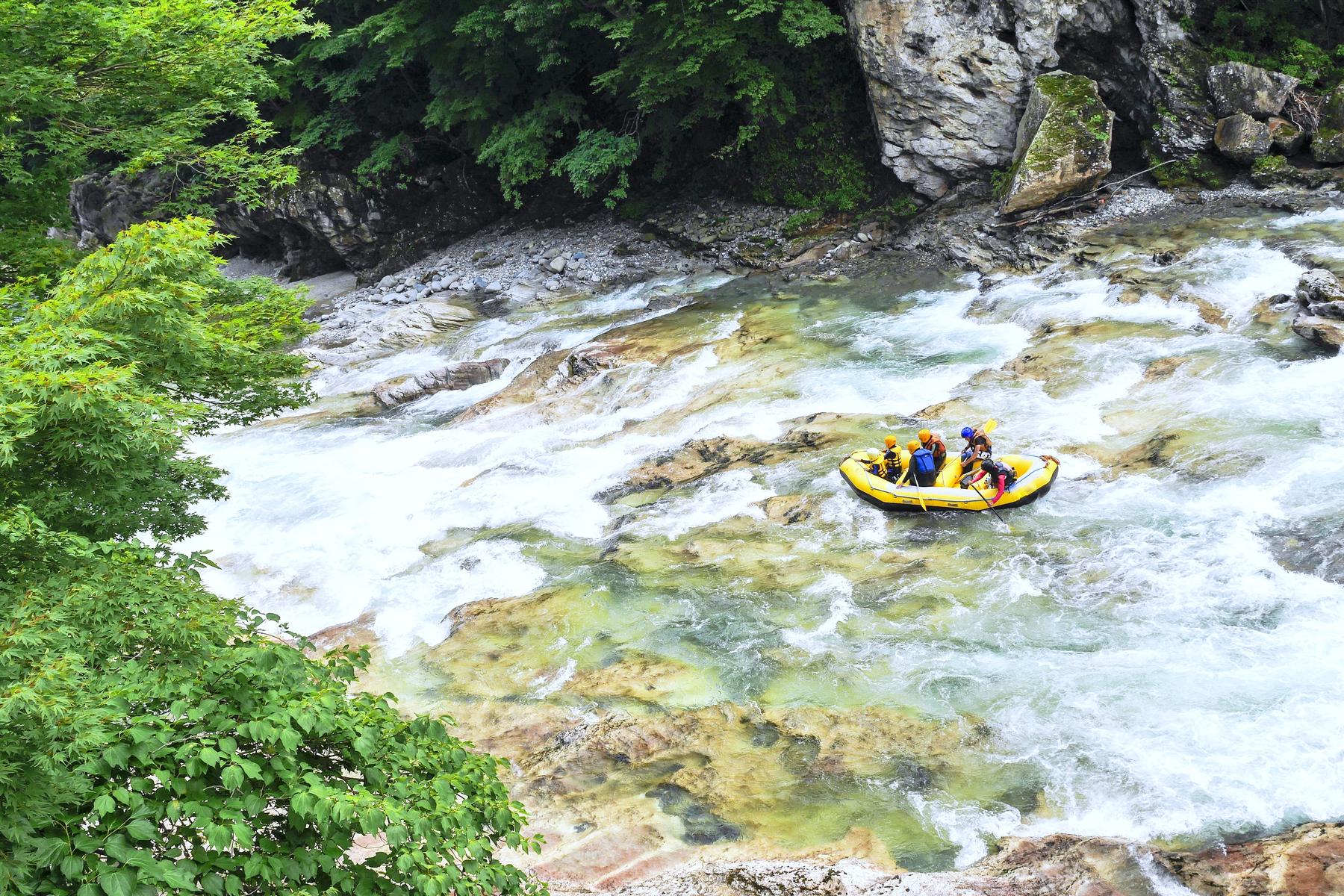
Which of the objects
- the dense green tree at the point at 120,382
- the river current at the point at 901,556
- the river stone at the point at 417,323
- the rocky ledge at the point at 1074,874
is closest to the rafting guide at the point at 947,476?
the river current at the point at 901,556

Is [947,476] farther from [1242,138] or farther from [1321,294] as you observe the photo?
[1242,138]

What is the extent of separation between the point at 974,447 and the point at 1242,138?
11765mm

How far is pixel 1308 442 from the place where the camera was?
1055 centimetres

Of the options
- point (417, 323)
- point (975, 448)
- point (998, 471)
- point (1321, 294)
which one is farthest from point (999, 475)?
point (417, 323)

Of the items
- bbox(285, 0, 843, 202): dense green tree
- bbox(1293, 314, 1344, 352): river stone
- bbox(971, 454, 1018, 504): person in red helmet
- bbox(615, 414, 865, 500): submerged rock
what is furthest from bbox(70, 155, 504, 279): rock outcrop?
bbox(1293, 314, 1344, 352): river stone

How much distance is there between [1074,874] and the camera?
19.1ft

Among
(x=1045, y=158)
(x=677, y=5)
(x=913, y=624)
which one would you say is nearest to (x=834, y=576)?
(x=913, y=624)

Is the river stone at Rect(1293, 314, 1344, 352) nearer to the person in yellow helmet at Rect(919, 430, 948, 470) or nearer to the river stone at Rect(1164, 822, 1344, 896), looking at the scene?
the person in yellow helmet at Rect(919, 430, 948, 470)

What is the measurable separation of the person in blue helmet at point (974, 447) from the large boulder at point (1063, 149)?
9.55 meters

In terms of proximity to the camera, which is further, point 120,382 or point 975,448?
point 975,448

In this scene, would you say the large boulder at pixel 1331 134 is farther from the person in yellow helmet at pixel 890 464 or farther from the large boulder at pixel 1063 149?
the person in yellow helmet at pixel 890 464

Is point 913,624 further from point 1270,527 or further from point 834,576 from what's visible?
point 1270,527

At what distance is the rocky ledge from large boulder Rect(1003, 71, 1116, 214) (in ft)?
49.8

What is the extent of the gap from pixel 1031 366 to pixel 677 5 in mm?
11283
